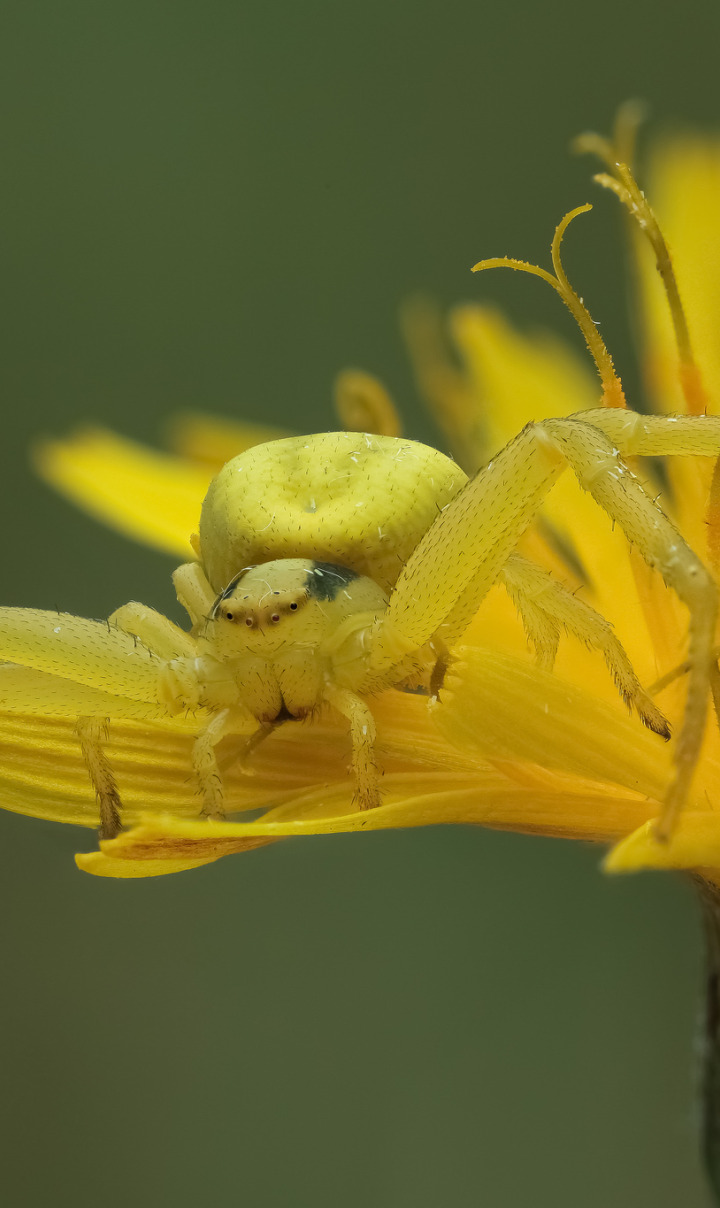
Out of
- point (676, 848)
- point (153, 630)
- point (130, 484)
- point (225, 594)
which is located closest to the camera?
point (676, 848)

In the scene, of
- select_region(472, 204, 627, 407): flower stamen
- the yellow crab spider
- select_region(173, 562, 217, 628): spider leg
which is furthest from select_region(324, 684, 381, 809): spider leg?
select_region(472, 204, 627, 407): flower stamen

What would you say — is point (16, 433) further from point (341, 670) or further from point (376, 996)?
point (341, 670)

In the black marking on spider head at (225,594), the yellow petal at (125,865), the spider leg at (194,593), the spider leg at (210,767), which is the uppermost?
the black marking on spider head at (225,594)

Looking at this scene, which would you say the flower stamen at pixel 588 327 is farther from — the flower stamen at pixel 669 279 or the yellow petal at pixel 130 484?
the yellow petal at pixel 130 484

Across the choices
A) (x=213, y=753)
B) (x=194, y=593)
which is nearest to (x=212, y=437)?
(x=194, y=593)

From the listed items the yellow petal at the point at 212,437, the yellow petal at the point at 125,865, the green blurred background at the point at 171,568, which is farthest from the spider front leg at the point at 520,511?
the green blurred background at the point at 171,568

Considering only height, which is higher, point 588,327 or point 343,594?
point 588,327

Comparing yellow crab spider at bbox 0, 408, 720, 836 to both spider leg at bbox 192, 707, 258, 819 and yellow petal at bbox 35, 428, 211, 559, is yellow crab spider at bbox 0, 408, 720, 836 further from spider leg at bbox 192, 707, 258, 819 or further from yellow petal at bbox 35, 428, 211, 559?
yellow petal at bbox 35, 428, 211, 559

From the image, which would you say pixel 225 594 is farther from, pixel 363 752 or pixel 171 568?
pixel 171 568
